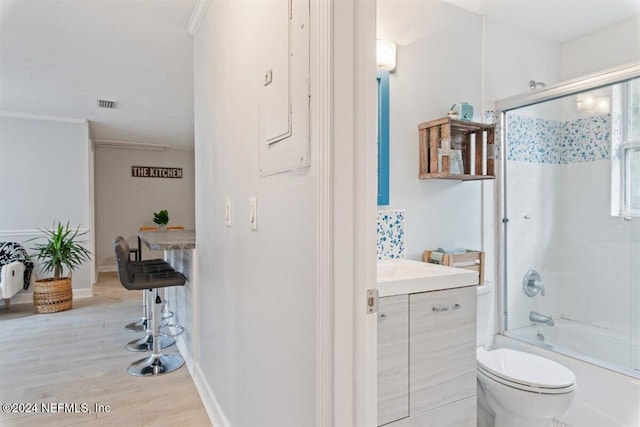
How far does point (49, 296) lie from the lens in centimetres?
398

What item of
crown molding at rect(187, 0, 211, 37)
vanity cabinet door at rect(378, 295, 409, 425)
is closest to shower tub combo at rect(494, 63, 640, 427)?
vanity cabinet door at rect(378, 295, 409, 425)

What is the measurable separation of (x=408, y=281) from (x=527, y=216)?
1.67 metres

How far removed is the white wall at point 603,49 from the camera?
2.57 metres

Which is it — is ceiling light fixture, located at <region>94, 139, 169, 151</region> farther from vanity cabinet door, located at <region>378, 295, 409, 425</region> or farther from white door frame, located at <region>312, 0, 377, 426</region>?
white door frame, located at <region>312, 0, 377, 426</region>

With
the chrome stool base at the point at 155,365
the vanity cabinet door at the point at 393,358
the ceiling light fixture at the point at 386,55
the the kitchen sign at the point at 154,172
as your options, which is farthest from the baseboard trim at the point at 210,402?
the the kitchen sign at the point at 154,172

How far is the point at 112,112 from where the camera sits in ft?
14.4

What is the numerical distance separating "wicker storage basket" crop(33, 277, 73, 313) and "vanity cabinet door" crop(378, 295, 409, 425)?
408 cm

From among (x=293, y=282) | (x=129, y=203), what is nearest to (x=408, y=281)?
(x=293, y=282)

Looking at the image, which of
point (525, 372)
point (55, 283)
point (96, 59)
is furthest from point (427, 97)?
point (55, 283)

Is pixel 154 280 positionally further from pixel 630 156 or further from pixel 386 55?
pixel 630 156

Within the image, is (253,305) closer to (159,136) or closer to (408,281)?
(408,281)

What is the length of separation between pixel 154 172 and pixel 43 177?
2.36 m

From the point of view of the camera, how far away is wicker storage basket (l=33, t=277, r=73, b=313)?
397cm

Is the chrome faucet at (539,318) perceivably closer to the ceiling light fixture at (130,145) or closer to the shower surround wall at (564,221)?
the shower surround wall at (564,221)
